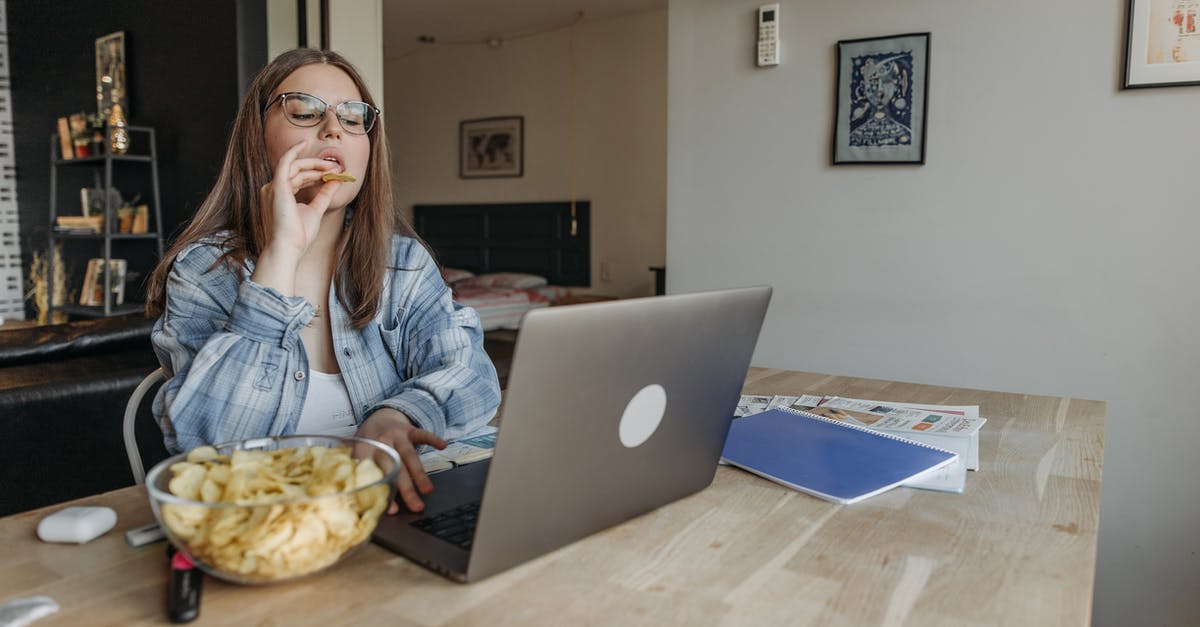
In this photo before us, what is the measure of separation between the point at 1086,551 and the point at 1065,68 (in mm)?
2082

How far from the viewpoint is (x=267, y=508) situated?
618 millimetres

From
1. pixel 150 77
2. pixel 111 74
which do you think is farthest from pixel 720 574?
pixel 111 74

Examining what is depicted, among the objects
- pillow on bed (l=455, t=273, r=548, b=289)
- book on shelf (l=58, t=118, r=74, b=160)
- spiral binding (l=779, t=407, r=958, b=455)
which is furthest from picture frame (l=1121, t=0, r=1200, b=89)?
book on shelf (l=58, t=118, r=74, b=160)

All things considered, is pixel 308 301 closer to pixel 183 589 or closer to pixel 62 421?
pixel 183 589

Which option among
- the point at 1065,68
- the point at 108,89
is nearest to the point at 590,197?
the point at 108,89

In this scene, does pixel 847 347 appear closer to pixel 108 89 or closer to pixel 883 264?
pixel 883 264

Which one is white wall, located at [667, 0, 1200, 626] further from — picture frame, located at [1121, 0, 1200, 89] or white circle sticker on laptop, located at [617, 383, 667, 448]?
white circle sticker on laptop, located at [617, 383, 667, 448]

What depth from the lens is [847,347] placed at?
276 cm

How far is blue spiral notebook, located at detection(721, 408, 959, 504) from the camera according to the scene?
935 millimetres

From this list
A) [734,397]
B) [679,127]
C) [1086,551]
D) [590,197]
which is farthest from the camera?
[590,197]

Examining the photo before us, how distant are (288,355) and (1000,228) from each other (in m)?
2.23

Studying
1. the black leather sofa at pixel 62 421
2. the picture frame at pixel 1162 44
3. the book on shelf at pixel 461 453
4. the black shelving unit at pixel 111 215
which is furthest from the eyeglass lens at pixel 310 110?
the black shelving unit at pixel 111 215

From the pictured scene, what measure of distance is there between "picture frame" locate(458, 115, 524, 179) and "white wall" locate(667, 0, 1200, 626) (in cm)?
299

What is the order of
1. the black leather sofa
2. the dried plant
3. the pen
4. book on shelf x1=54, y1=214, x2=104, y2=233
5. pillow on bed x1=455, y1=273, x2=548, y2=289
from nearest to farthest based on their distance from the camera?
the pen
the black leather sofa
book on shelf x1=54, y1=214, x2=104, y2=233
the dried plant
pillow on bed x1=455, y1=273, x2=548, y2=289
